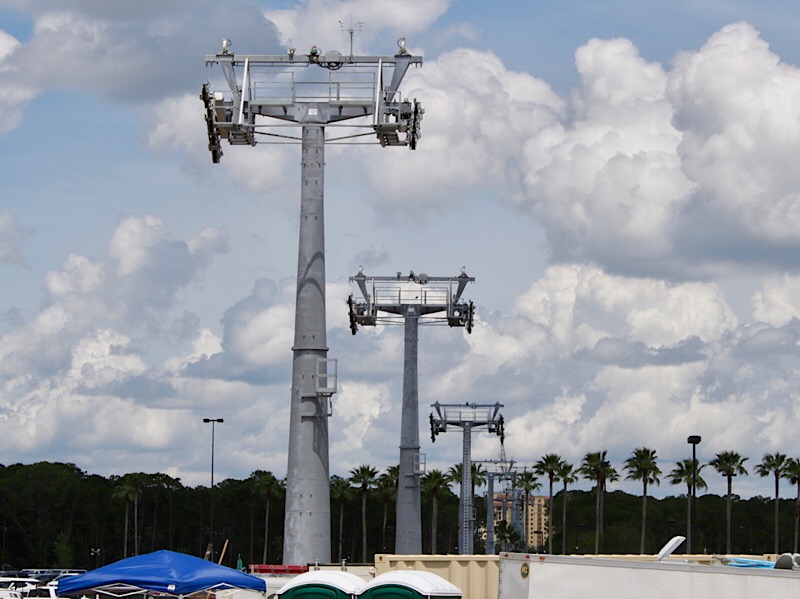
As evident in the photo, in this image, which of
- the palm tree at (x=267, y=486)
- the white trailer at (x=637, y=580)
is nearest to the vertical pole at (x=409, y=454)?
the white trailer at (x=637, y=580)

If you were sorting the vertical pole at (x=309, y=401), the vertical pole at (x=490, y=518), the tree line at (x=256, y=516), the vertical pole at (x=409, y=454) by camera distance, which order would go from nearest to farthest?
the vertical pole at (x=309, y=401) < the vertical pole at (x=409, y=454) < the vertical pole at (x=490, y=518) < the tree line at (x=256, y=516)

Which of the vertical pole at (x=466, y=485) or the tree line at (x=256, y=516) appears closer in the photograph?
the vertical pole at (x=466, y=485)

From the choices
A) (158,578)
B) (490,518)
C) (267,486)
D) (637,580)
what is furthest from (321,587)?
(267,486)

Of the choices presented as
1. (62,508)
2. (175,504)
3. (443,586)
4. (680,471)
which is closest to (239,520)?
(175,504)

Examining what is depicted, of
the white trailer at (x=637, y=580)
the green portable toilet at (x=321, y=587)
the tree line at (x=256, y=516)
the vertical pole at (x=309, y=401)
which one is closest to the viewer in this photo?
the white trailer at (x=637, y=580)

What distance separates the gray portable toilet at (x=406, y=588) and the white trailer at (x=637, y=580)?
5.48m

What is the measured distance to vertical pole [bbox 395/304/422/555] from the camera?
61781 millimetres

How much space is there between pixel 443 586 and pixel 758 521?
136138 millimetres

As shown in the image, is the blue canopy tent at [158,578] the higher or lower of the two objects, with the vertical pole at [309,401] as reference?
lower

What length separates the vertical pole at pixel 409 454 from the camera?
6178 centimetres

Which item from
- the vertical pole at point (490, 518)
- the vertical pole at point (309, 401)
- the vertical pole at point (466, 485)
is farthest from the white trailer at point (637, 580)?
the vertical pole at point (490, 518)

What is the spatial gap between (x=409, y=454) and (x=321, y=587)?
131 ft

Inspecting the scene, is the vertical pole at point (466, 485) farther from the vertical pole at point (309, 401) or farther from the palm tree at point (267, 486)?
the palm tree at point (267, 486)

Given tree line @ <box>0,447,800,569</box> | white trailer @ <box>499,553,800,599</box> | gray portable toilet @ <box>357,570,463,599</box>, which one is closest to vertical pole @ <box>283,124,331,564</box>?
gray portable toilet @ <box>357,570,463,599</box>
